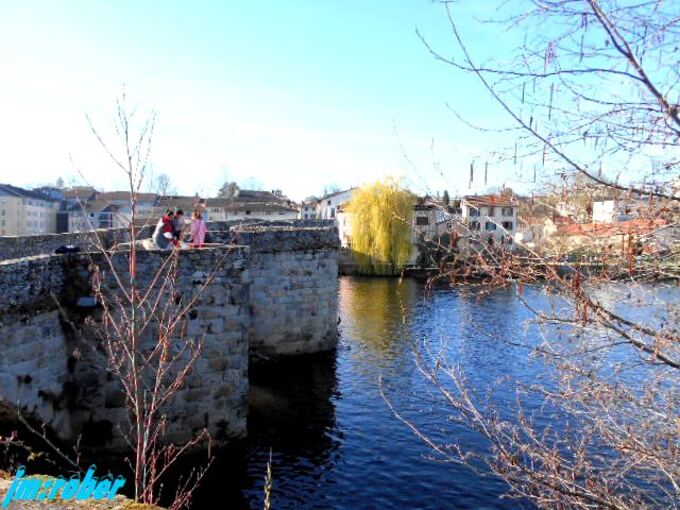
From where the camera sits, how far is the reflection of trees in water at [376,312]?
791 inches

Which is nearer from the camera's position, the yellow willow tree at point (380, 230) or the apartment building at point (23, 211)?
the yellow willow tree at point (380, 230)

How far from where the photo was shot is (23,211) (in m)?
78.6

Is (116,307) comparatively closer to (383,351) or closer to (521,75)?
(521,75)

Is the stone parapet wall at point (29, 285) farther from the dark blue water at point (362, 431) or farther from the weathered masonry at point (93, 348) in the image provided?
the dark blue water at point (362, 431)

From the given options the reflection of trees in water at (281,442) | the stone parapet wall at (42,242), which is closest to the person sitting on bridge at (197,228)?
the stone parapet wall at (42,242)

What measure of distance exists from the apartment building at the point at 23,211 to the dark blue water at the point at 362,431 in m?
69.6

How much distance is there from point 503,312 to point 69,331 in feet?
69.9

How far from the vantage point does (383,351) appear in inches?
737

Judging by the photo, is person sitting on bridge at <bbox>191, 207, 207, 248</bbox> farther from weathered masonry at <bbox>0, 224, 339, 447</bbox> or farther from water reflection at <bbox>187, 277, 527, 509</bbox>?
water reflection at <bbox>187, 277, 527, 509</bbox>

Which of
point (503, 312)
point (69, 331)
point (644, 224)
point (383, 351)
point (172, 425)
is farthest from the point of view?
point (503, 312)

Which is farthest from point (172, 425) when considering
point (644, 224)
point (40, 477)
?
point (644, 224)

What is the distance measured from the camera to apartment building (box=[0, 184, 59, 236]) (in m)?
76.7

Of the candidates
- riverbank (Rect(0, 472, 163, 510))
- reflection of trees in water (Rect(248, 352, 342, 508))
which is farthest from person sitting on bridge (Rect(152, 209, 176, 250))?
riverbank (Rect(0, 472, 163, 510))

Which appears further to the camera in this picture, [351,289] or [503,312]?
[351,289]
